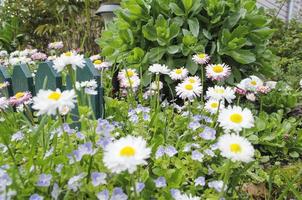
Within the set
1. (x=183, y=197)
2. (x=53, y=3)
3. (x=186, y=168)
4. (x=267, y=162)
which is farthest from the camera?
(x=53, y=3)

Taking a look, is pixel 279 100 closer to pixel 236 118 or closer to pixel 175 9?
pixel 175 9

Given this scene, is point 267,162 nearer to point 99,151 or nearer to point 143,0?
point 99,151

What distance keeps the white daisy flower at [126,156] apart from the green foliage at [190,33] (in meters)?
1.34

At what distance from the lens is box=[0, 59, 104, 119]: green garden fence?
159 centimetres

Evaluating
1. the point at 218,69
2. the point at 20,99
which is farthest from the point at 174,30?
the point at 20,99

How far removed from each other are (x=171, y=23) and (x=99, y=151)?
52.5 inches

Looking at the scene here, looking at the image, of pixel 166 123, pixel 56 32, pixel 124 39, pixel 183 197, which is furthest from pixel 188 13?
pixel 56 32

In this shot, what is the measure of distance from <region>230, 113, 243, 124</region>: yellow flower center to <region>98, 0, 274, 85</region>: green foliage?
119cm

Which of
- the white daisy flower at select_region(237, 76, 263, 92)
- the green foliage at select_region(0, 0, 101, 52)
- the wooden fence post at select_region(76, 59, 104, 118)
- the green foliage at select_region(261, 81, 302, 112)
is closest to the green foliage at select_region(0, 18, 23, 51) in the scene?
the green foliage at select_region(0, 0, 101, 52)

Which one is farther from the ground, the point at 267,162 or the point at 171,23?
the point at 171,23

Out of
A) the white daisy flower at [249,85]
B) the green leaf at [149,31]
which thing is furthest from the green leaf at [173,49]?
the white daisy flower at [249,85]

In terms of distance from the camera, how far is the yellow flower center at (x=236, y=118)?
0.92 metres

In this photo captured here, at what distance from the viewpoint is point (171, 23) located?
2213 millimetres

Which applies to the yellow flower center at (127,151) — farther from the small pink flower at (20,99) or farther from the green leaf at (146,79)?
the green leaf at (146,79)
